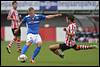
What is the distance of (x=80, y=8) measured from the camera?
175 feet

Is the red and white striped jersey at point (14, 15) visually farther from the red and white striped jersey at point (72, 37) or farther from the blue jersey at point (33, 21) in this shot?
the red and white striped jersey at point (72, 37)

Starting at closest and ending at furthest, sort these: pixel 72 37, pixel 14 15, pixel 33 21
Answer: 1. pixel 72 37
2. pixel 33 21
3. pixel 14 15

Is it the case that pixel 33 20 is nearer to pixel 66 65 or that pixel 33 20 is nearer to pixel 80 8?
pixel 66 65

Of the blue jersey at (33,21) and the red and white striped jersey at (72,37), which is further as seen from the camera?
the blue jersey at (33,21)

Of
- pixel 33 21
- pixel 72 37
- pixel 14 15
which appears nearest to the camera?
pixel 72 37

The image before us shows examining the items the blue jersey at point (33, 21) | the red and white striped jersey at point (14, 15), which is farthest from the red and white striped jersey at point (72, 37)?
the red and white striped jersey at point (14, 15)

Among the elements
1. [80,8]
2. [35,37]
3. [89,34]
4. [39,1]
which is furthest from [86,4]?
[35,37]

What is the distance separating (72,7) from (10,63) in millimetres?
35615

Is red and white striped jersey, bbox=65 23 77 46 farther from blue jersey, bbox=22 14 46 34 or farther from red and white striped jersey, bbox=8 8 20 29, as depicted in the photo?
red and white striped jersey, bbox=8 8 20 29

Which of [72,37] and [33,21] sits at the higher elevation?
[33,21]

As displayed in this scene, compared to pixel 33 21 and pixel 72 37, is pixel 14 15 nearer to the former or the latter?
pixel 33 21

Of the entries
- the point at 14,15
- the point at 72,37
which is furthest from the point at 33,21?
the point at 14,15

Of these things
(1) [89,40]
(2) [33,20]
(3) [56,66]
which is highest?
(2) [33,20]

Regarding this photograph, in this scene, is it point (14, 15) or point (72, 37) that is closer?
point (72, 37)
